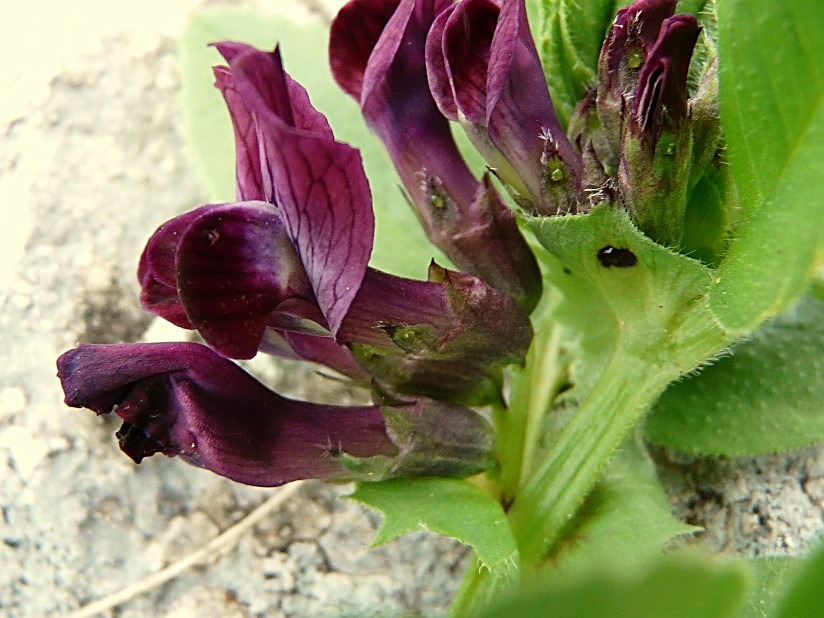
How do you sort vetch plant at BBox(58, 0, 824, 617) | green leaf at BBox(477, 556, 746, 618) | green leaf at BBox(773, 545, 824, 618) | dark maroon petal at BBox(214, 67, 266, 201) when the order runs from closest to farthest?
green leaf at BBox(477, 556, 746, 618) → green leaf at BBox(773, 545, 824, 618) → vetch plant at BBox(58, 0, 824, 617) → dark maroon petal at BBox(214, 67, 266, 201)

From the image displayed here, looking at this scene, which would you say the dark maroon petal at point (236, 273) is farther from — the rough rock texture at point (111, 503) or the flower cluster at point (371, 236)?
the rough rock texture at point (111, 503)

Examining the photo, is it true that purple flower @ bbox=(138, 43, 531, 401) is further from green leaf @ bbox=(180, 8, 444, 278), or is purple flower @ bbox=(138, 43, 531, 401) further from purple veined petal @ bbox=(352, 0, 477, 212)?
green leaf @ bbox=(180, 8, 444, 278)

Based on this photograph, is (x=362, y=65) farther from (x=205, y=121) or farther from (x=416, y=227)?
(x=205, y=121)

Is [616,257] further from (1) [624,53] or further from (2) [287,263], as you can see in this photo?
(2) [287,263]

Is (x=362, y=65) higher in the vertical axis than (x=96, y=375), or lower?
higher

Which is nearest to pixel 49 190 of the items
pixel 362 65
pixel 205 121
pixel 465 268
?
pixel 205 121

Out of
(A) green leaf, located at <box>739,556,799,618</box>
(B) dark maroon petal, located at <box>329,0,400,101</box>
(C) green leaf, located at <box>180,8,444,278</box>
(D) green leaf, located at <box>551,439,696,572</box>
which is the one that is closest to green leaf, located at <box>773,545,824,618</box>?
(A) green leaf, located at <box>739,556,799,618</box>
